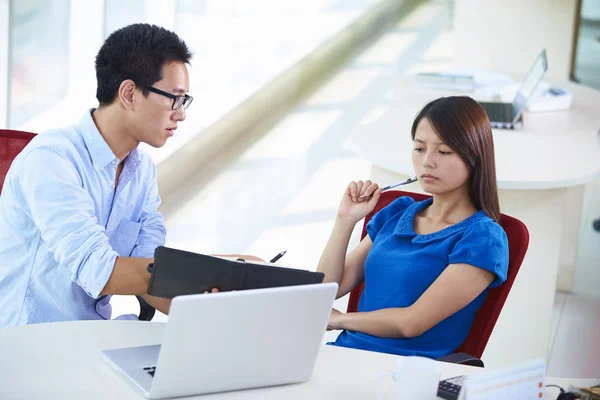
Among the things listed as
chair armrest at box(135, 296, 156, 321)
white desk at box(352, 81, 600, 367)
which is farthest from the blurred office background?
chair armrest at box(135, 296, 156, 321)

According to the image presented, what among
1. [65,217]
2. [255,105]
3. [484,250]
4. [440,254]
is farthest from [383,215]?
[255,105]

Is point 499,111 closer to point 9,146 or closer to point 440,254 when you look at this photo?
point 440,254

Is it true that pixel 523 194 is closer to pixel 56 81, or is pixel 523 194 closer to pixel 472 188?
pixel 472 188

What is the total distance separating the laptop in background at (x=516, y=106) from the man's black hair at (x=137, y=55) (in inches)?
76.3

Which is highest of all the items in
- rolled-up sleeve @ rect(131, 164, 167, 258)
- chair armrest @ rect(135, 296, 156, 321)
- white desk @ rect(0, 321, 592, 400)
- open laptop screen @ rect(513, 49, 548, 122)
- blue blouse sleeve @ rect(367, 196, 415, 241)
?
open laptop screen @ rect(513, 49, 548, 122)

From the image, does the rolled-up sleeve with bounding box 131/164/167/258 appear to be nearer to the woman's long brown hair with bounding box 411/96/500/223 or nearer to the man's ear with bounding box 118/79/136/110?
the man's ear with bounding box 118/79/136/110

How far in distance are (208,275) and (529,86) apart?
2.64 meters

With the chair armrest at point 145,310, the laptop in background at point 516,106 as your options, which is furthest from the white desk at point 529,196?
the chair armrest at point 145,310

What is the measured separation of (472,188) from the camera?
211cm

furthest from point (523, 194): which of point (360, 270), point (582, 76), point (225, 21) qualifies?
point (225, 21)

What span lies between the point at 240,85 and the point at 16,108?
3165 millimetres

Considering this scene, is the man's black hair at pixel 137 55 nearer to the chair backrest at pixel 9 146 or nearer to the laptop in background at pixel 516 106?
the chair backrest at pixel 9 146

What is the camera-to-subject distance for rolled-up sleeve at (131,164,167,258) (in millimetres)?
2258

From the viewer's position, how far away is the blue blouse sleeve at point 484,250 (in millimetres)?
1970
